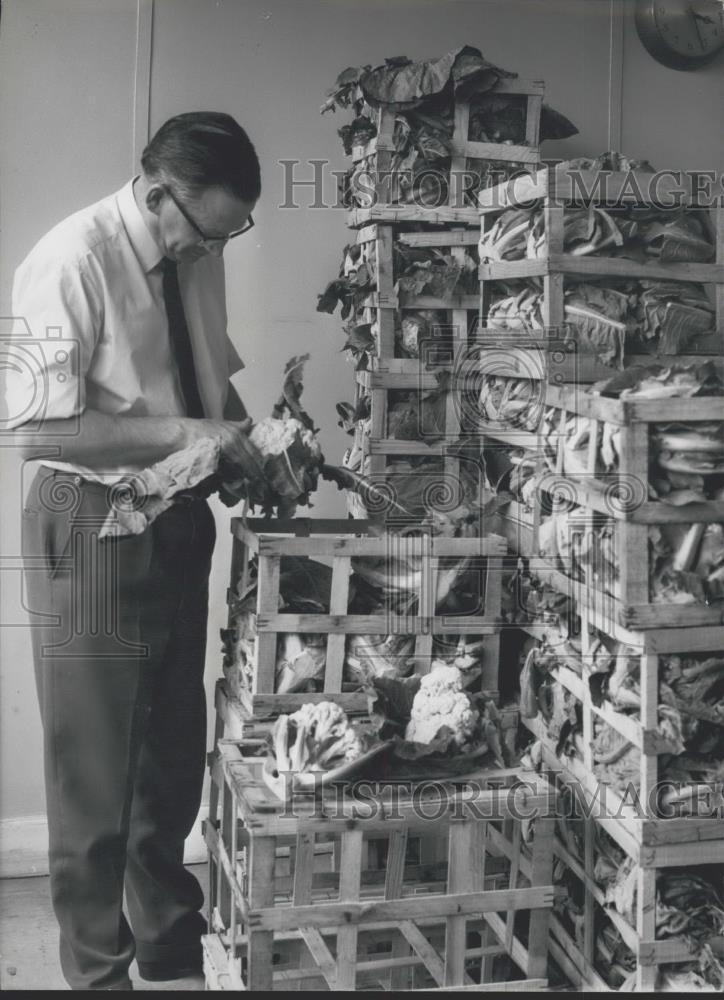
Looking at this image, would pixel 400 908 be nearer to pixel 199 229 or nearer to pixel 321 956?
pixel 321 956

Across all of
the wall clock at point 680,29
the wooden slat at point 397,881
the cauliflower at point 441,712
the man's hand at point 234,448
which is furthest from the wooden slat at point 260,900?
the wall clock at point 680,29

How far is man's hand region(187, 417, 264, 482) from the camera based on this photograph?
2.94m

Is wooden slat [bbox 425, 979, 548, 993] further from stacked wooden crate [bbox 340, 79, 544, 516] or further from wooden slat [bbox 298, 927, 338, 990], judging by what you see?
stacked wooden crate [bbox 340, 79, 544, 516]

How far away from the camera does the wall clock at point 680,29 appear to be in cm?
331

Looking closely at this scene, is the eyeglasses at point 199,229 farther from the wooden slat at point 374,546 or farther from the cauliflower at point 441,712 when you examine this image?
the cauliflower at point 441,712

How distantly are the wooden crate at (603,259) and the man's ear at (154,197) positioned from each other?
103cm

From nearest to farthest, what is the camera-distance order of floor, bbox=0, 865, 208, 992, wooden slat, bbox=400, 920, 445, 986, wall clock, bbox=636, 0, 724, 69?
wooden slat, bbox=400, 920, 445, 986 < floor, bbox=0, 865, 208, 992 < wall clock, bbox=636, 0, 724, 69

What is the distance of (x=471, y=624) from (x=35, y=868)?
71.5 inches

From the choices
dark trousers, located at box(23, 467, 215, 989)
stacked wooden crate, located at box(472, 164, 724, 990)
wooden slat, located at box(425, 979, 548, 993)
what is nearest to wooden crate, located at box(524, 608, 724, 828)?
stacked wooden crate, located at box(472, 164, 724, 990)

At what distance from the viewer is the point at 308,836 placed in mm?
2611

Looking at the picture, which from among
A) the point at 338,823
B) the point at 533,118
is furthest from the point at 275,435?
the point at 533,118

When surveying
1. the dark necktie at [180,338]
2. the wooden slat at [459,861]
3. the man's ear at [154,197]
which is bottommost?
the wooden slat at [459,861]

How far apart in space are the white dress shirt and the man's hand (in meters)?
0.16

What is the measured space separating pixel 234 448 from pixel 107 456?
0.34m
